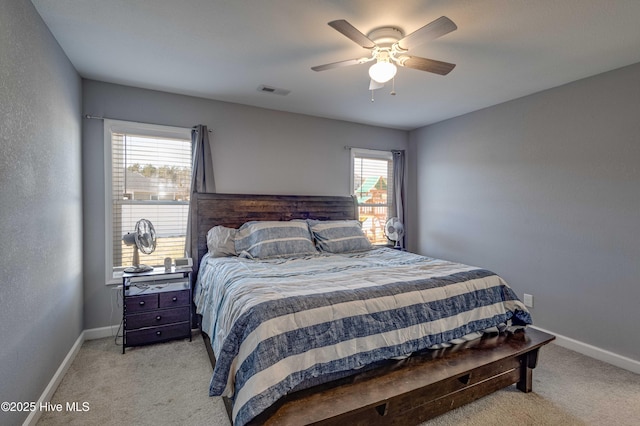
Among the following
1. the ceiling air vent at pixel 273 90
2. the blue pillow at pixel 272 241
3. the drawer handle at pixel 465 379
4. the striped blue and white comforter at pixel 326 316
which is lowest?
the drawer handle at pixel 465 379

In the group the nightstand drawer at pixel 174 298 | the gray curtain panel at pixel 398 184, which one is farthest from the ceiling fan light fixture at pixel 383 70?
the gray curtain panel at pixel 398 184

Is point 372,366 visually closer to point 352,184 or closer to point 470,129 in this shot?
point 352,184

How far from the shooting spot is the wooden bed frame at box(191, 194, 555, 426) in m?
1.55

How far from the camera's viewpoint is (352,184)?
15.1 feet

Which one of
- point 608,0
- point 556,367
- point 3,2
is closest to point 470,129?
point 608,0

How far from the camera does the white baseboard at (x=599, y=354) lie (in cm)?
265

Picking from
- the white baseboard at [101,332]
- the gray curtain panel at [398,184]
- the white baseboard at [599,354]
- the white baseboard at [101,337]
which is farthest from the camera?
the gray curtain panel at [398,184]

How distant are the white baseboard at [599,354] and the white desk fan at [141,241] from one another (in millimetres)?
4150

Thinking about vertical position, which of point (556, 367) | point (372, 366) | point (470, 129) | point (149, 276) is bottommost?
point (556, 367)

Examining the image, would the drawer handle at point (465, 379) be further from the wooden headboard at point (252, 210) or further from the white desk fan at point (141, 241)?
the white desk fan at point (141, 241)

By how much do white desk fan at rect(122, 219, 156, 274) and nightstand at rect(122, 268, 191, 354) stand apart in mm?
107

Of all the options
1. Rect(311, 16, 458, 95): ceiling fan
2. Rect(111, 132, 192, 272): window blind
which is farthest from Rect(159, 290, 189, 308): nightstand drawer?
Rect(311, 16, 458, 95): ceiling fan

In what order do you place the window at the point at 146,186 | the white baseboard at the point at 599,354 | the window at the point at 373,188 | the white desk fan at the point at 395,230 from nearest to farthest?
the white baseboard at the point at 599,354 → the window at the point at 146,186 → the white desk fan at the point at 395,230 → the window at the point at 373,188

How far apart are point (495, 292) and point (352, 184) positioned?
8.60 ft
